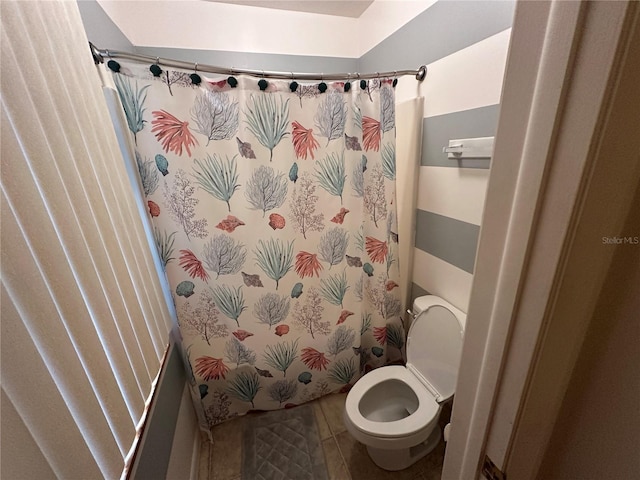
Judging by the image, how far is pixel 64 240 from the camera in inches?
22.6

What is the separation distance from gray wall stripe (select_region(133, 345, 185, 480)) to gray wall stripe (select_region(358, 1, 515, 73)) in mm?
1843

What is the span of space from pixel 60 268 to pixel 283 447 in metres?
1.46

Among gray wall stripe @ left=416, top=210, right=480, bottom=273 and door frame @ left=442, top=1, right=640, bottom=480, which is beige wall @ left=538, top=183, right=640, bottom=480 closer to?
door frame @ left=442, top=1, right=640, bottom=480

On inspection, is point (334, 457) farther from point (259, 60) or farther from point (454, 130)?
point (259, 60)

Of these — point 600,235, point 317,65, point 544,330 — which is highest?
point 317,65

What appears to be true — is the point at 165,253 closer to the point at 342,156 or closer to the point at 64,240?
the point at 64,240

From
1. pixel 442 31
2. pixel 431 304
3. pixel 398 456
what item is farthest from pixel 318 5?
pixel 398 456

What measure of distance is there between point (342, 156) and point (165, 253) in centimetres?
97

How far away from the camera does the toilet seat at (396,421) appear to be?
43.9 inches

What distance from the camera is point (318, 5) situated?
159cm

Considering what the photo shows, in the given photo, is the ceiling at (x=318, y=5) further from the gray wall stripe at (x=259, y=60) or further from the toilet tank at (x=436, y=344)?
the toilet tank at (x=436, y=344)

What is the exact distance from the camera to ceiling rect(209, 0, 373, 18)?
1556 mm

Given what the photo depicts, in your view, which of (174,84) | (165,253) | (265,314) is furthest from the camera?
(265,314)

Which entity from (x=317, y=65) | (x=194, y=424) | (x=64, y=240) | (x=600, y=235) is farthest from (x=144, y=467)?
(x=317, y=65)
